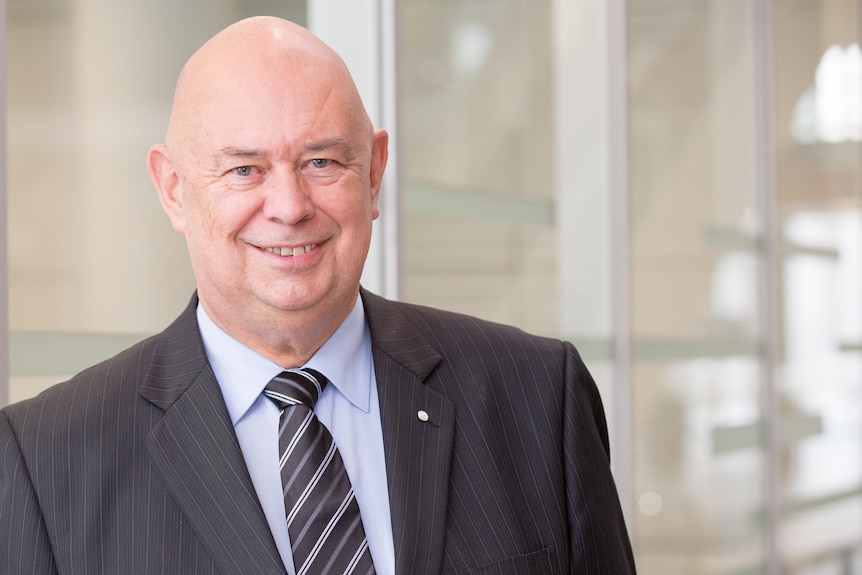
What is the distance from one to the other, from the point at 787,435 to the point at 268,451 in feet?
15.5

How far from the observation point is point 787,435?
5.76 m

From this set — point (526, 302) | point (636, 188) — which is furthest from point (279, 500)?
point (636, 188)

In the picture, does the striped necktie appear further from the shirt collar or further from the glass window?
the glass window

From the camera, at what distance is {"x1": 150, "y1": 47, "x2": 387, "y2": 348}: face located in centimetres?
143

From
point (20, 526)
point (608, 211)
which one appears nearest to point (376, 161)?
point (20, 526)

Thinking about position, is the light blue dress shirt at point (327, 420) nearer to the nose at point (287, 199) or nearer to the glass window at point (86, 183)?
the nose at point (287, 199)

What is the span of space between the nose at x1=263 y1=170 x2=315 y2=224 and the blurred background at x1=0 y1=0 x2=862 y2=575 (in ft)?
1.84

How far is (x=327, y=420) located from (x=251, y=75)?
48 centimetres

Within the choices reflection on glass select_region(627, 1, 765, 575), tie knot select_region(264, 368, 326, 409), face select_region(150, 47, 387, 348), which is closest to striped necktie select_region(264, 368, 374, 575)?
tie knot select_region(264, 368, 326, 409)

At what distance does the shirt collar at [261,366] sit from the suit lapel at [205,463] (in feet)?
0.11

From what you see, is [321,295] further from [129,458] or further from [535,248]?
[535,248]

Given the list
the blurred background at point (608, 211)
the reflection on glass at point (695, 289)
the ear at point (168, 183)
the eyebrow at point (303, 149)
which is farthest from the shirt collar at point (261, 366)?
the reflection on glass at point (695, 289)

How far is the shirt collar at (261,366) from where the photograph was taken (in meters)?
1.54

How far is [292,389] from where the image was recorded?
1534mm
